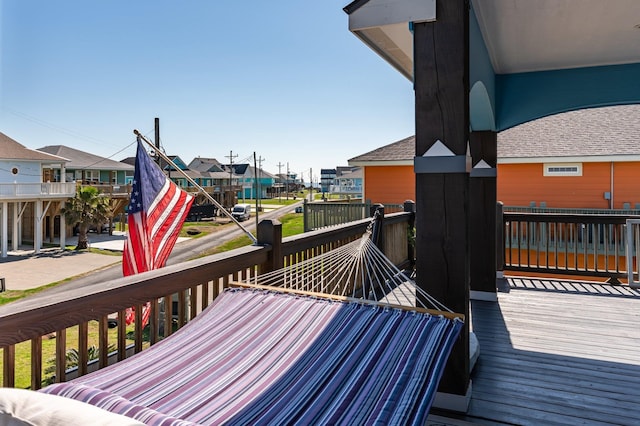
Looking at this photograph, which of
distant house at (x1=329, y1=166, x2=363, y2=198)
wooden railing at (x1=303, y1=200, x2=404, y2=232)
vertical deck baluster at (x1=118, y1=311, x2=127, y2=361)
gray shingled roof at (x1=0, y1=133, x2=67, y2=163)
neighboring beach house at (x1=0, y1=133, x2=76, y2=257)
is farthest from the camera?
gray shingled roof at (x1=0, y1=133, x2=67, y2=163)

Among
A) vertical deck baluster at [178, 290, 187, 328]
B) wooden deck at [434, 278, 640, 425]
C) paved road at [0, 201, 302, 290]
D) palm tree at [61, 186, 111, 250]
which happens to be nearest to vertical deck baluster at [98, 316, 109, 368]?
vertical deck baluster at [178, 290, 187, 328]

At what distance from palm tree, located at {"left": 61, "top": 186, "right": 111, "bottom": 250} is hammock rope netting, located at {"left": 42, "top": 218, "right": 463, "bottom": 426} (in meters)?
22.5

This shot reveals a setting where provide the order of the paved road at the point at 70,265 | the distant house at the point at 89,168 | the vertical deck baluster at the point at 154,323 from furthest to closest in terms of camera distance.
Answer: the distant house at the point at 89,168, the paved road at the point at 70,265, the vertical deck baluster at the point at 154,323

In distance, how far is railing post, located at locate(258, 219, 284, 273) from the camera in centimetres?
285

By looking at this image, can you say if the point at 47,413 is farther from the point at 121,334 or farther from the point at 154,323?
the point at 154,323

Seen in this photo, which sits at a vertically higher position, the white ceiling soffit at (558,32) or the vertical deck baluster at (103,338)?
the white ceiling soffit at (558,32)

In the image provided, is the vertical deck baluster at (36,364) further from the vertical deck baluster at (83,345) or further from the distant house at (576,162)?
the distant house at (576,162)

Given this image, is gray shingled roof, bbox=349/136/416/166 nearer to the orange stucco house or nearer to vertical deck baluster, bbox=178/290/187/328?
the orange stucco house

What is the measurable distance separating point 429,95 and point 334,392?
1.65m

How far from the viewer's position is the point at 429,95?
93.0 inches

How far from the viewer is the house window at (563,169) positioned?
988 cm

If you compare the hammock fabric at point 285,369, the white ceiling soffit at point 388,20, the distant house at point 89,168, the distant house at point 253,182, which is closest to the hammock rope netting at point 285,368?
the hammock fabric at point 285,369

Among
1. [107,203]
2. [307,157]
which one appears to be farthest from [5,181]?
[307,157]

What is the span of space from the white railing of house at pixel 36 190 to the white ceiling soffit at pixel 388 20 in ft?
73.5
